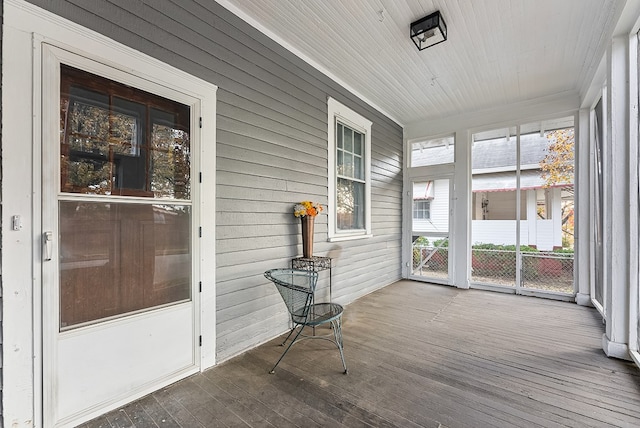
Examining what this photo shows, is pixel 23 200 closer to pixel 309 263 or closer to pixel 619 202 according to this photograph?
pixel 309 263

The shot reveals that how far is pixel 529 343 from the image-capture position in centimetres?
291

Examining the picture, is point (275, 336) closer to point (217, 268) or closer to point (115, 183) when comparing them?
point (217, 268)

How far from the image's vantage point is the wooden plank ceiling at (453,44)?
265 cm

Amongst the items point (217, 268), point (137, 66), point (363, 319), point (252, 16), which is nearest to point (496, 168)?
point (363, 319)

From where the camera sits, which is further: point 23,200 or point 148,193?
point 148,193

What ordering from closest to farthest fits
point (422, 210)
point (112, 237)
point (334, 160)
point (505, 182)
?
point (112, 237)
point (334, 160)
point (505, 182)
point (422, 210)

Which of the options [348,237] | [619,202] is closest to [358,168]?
[348,237]

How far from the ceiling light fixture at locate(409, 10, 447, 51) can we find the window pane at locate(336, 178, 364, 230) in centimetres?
197

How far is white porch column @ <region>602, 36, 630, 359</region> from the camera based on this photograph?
2537 mm

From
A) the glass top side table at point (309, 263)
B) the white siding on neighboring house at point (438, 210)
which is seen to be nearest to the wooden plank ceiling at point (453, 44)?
the white siding on neighboring house at point (438, 210)

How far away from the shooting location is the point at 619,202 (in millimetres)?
2568

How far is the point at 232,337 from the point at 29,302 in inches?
58.2

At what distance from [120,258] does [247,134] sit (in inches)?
60.0

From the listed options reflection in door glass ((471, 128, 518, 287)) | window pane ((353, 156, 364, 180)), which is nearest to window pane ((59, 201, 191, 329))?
window pane ((353, 156, 364, 180))
